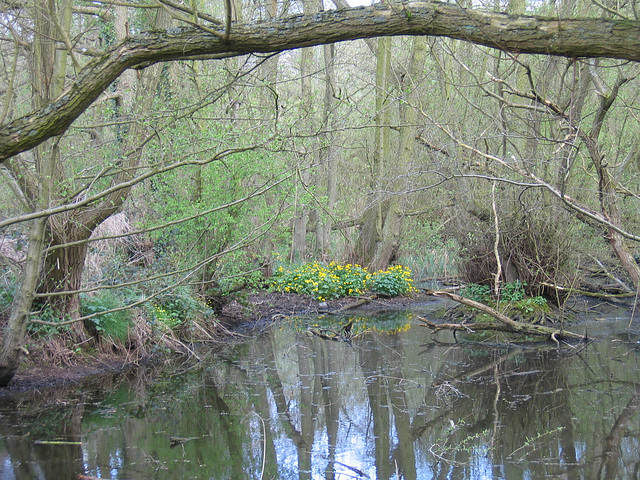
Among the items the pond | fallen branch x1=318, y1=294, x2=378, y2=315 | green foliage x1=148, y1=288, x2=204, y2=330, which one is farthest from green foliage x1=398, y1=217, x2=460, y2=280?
green foliage x1=148, y1=288, x2=204, y2=330

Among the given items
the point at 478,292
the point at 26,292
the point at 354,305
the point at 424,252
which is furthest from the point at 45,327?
the point at 424,252

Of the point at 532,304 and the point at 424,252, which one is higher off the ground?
the point at 532,304

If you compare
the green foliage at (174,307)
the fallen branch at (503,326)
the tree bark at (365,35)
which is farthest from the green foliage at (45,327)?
the fallen branch at (503,326)

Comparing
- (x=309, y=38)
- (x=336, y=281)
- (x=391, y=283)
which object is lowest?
(x=391, y=283)

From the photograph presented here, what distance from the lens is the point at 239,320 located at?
435 inches

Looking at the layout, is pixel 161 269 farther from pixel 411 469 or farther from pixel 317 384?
pixel 411 469

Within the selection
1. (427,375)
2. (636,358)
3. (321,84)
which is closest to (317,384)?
(427,375)

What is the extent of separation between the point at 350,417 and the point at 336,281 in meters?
8.13

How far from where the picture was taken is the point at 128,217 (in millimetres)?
10977

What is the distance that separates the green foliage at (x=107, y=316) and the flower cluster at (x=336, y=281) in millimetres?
5448

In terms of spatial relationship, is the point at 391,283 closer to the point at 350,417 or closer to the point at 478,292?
the point at 478,292

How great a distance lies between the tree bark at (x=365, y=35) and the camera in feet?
12.3

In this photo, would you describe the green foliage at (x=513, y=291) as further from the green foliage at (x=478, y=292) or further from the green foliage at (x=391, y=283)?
the green foliage at (x=391, y=283)

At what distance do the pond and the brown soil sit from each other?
0.98ft
